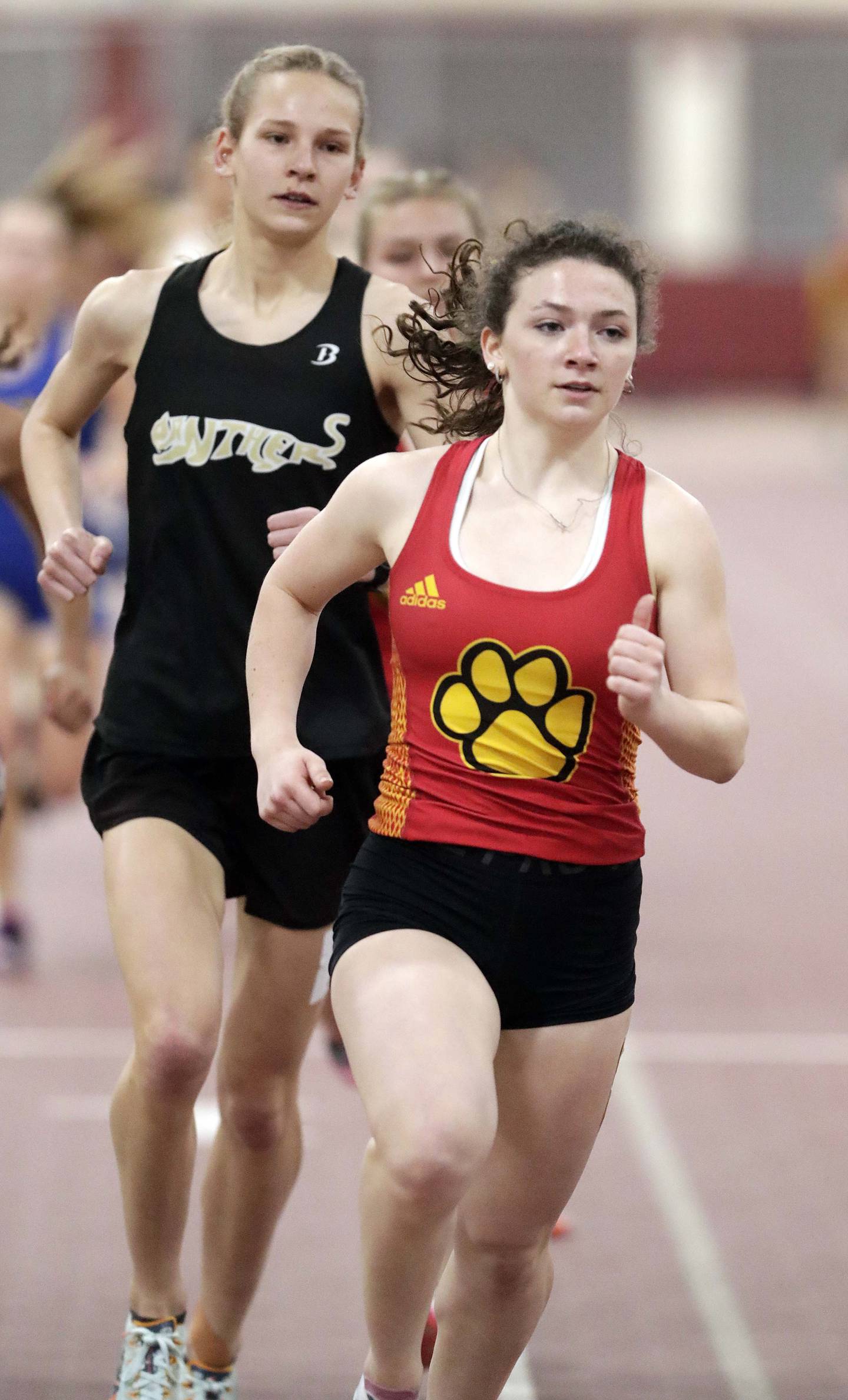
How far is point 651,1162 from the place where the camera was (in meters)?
4.77

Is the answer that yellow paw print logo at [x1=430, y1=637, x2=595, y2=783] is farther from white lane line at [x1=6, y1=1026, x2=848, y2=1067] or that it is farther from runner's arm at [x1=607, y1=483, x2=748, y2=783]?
white lane line at [x1=6, y1=1026, x2=848, y2=1067]

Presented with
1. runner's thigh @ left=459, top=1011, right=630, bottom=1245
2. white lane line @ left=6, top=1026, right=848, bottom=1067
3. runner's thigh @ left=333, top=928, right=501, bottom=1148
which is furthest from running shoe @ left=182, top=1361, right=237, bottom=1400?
white lane line @ left=6, top=1026, right=848, bottom=1067

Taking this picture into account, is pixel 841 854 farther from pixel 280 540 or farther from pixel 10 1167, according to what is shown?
pixel 280 540

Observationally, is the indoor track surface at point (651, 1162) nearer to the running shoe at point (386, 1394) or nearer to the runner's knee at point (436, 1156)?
the running shoe at point (386, 1394)

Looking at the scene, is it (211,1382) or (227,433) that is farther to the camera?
(211,1382)

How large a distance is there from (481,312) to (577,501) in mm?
343

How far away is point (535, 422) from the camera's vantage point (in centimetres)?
292

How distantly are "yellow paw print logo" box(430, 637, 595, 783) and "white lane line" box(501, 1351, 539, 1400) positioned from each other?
1.27 m

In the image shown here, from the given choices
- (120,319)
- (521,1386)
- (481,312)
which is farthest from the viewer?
(521,1386)

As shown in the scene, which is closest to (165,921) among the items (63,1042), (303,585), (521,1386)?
(303,585)

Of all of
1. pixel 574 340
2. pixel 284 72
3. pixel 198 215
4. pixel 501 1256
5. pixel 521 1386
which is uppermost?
pixel 198 215

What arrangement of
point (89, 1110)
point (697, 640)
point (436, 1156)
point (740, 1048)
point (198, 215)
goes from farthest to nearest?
point (198, 215) < point (740, 1048) < point (89, 1110) < point (697, 640) < point (436, 1156)

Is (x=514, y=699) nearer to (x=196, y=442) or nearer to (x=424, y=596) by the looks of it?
(x=424, y=596)

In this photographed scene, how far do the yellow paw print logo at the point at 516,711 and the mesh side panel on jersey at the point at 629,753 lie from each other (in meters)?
0.09
